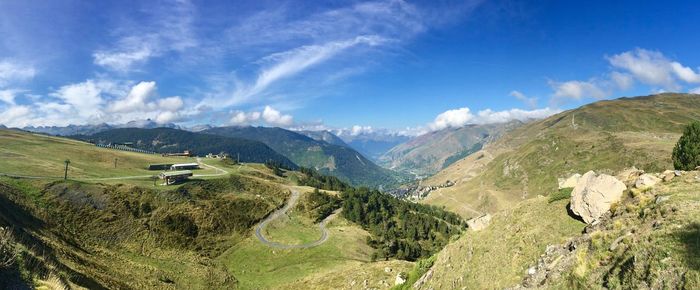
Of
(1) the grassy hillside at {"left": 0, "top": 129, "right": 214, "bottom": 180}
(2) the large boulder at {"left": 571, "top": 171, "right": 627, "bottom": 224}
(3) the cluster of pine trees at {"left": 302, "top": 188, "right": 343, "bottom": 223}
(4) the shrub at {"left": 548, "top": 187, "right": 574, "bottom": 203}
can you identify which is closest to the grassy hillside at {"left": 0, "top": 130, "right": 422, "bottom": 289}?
(1) the grassy hillside at {"left": 0, "top": 129, "right": 214, "bottom": 180}

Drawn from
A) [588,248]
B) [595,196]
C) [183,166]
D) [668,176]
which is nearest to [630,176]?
[668,176]

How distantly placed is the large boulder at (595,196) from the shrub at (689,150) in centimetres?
2836

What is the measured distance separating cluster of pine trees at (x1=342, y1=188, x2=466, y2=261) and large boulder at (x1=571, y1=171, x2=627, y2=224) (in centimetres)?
7837

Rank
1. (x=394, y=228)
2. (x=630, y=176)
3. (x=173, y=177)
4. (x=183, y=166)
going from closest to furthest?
(x=630, y=176)
(x=173, y=177)
(x=394, y=228)
(x=183, y=166)

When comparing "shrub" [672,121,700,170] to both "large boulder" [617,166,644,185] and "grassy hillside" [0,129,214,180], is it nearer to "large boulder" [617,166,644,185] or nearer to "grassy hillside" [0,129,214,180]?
"large boulder" [617,166,644,185]

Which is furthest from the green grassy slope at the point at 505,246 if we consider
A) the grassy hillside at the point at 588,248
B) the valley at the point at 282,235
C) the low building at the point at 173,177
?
the low building at the point at 173,177

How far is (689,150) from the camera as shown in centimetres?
4706

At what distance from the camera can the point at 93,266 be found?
6162 cm

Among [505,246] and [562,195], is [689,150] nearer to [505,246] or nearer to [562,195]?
[562,195]

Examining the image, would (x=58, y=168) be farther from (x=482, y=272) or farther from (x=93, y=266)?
(x=482, y=272)

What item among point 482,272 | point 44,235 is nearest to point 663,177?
point 482,272

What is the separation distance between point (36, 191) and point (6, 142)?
93.1 metres

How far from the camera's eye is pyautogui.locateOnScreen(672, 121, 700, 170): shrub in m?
46.1

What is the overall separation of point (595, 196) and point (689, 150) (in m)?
32.0
